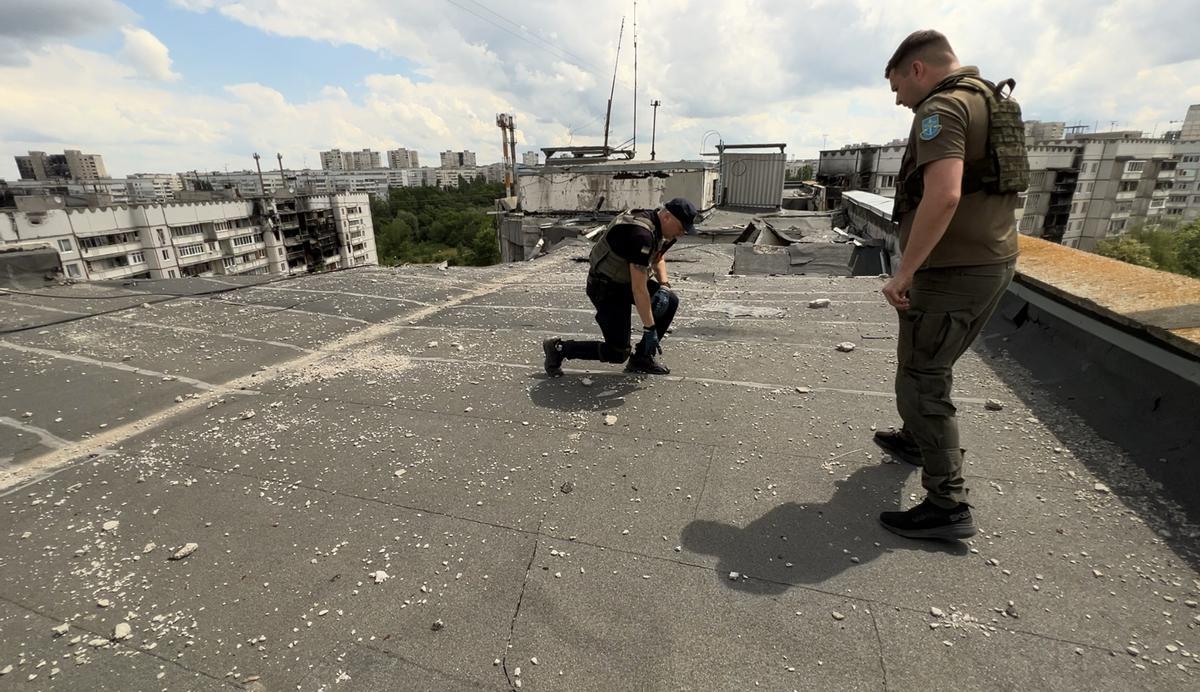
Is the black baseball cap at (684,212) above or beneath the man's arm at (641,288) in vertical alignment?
above

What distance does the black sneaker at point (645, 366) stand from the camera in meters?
4.23

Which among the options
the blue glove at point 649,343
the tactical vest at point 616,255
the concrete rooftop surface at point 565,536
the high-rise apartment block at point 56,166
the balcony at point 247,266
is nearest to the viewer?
the concrete rooftop surface at point 565,536

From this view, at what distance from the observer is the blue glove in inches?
→ 159

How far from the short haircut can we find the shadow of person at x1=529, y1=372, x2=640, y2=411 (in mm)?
2548

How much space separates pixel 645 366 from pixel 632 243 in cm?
105

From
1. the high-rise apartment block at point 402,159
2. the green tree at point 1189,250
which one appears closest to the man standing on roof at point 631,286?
the green tree at point 1189,250

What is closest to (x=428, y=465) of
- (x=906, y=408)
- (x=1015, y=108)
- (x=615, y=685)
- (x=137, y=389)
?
(x=615, y=685)

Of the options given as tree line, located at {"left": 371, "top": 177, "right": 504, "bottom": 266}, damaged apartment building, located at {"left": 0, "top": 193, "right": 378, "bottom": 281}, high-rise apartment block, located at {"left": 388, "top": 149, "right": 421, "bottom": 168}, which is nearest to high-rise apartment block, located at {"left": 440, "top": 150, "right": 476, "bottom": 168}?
high-rise apartment block, located at {"left": 388, "top": 149, "right": 421, "bottom": 168}

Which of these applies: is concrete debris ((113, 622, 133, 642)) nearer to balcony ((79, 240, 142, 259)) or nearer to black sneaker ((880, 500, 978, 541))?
black sneaker ((880, 500, 978, 541))

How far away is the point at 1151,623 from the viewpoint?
5.91 feet

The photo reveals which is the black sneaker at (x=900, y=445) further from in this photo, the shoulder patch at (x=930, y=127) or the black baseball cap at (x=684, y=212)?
the black baseball cap at (x=684, y=212)

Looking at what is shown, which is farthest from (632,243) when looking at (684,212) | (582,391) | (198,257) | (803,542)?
(198,257)

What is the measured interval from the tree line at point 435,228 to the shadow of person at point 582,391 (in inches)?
2306

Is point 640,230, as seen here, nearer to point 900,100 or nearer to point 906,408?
point 900,100
